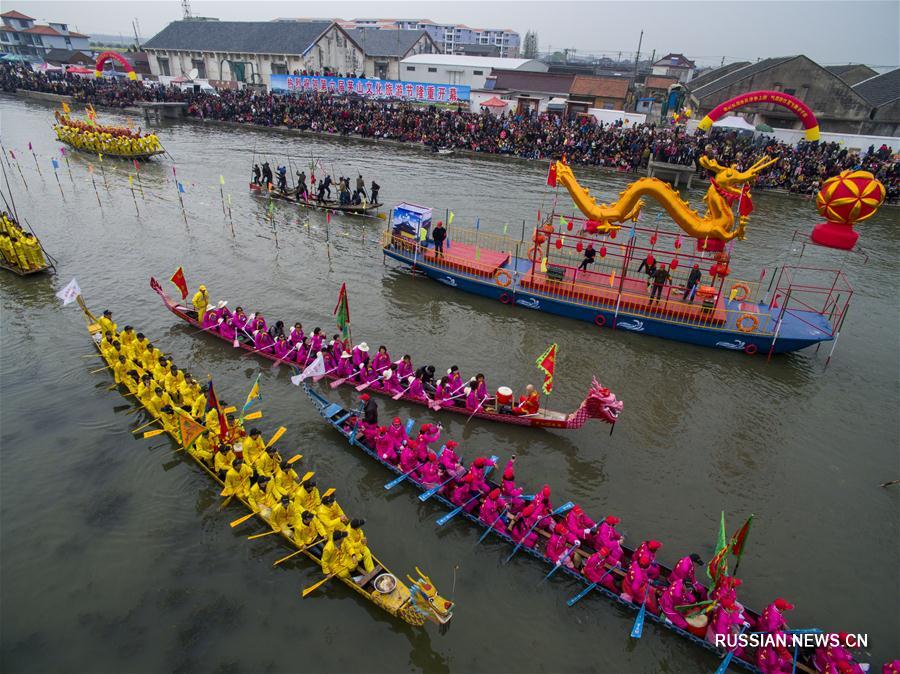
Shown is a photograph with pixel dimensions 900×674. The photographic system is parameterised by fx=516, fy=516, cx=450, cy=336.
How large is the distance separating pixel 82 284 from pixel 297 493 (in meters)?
17.3

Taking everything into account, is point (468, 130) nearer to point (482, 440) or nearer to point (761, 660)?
point (482, 440)

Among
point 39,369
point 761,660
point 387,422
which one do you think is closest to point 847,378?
point 761,660

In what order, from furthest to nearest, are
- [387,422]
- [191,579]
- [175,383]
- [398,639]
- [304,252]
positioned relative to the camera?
[304,252]
[387,422]
[175,383]
[191,579]
[398,639]

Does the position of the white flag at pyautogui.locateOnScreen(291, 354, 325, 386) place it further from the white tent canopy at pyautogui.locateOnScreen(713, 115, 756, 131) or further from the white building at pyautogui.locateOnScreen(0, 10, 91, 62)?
the white building at pyautogui.locateOnScreen(0, 10, 91, 62)

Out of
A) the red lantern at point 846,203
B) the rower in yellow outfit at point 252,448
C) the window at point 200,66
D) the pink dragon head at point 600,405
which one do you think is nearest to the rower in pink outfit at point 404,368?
the rower in yellow outfit at point 252,448

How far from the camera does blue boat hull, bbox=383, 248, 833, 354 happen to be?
17.9 meters

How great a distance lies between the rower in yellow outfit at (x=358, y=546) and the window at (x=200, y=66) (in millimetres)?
84949

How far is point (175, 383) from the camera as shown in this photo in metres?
13.8

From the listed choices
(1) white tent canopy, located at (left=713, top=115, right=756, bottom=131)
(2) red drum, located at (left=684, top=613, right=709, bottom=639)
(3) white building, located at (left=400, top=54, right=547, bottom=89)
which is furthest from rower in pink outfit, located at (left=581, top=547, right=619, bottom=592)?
(3) white building, located at (left=400, top=54, right=547, bottom=89)

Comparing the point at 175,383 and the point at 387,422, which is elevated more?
the point at 175,383

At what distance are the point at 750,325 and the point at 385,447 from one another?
13.6m

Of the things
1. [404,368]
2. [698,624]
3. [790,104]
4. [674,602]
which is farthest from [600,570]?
[790,104]

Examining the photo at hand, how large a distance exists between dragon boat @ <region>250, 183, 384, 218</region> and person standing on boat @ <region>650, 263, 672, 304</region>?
17.3m

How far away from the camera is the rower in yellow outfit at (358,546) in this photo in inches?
383
